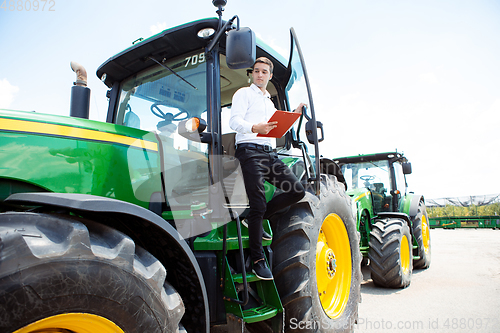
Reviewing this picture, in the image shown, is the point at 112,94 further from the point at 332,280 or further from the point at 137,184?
the point at 332,280

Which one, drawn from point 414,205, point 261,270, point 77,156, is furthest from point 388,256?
point 77,156

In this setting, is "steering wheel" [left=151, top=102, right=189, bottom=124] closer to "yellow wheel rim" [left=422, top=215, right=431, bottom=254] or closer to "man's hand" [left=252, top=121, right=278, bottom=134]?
"man's hand" [left=252, top=121, right=278, bottom=134]

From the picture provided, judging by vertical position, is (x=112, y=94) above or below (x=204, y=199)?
above

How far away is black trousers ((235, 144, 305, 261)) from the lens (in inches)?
90.2

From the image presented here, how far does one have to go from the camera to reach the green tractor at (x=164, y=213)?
1.25 m

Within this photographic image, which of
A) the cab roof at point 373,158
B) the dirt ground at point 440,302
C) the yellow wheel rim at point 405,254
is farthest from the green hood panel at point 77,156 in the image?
the cab roof at point 373,158

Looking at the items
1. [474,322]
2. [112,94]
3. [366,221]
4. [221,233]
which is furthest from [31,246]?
[366,221]

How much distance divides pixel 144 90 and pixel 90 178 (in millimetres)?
1141

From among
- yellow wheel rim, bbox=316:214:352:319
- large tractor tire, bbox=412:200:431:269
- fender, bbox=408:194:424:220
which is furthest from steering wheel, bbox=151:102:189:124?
fender, bbox=408:194:424:220

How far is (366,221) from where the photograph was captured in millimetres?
6379

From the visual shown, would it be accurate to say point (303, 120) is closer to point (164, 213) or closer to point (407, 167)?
point (164, 213)

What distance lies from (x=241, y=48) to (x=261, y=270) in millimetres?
1458

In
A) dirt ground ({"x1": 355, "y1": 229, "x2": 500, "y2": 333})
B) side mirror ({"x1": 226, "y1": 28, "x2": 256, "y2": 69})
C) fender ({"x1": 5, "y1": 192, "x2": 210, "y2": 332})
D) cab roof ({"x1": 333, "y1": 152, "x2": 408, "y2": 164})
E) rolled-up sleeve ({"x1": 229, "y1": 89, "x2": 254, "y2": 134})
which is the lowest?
dirt ground ({"x1": 355, "y1": 229, "x2": 500, "y2": 333})

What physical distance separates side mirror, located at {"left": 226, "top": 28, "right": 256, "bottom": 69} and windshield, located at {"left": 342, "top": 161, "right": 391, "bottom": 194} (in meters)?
6.45
